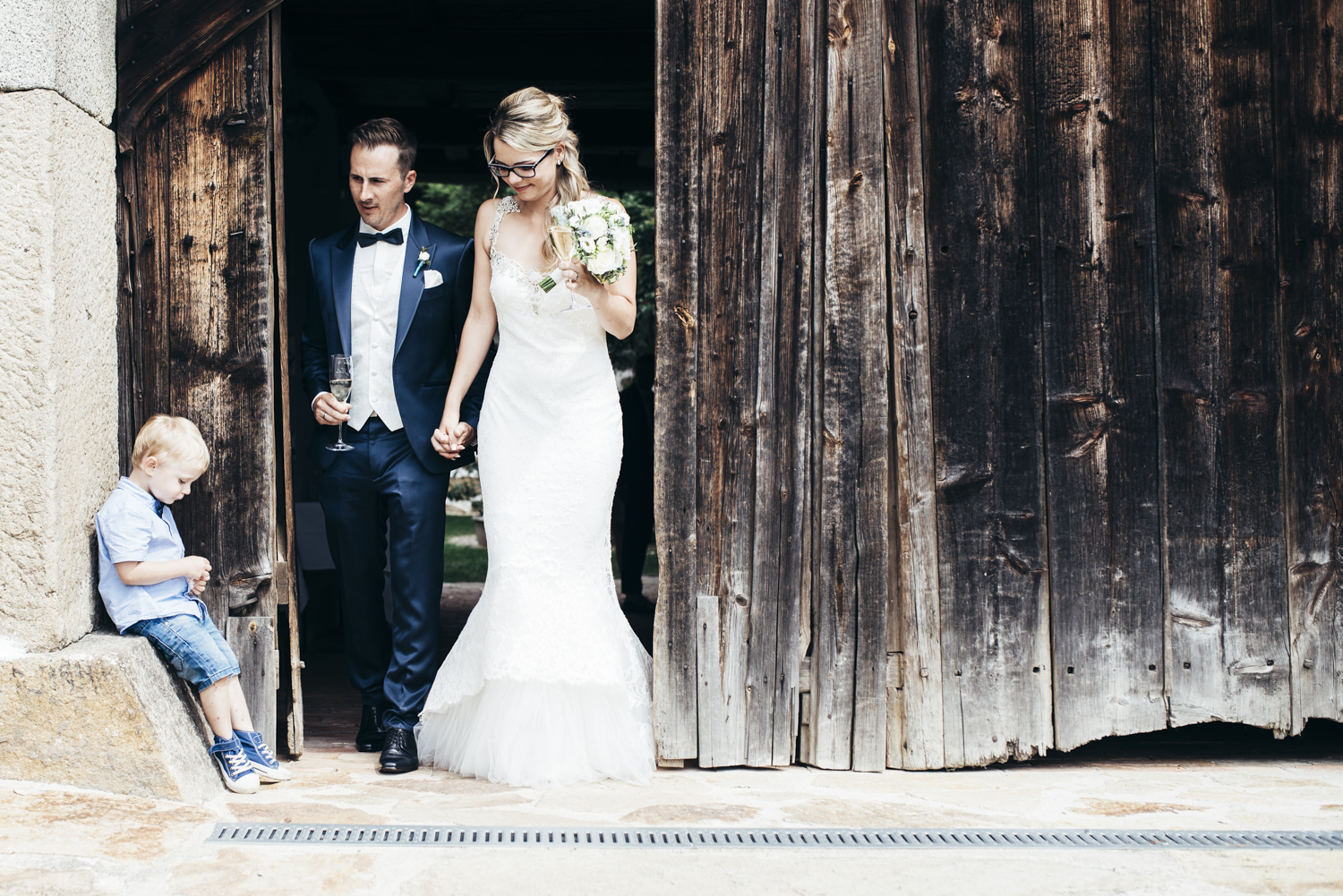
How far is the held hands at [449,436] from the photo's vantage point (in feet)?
10.9

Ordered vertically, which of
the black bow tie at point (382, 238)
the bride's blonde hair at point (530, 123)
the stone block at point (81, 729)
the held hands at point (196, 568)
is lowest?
the stone block at point (81, 729)

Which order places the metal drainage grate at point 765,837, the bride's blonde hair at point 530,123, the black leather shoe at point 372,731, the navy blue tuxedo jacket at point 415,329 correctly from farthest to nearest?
1. the black leather shoe at point 372,731
2. the navy blue tuxedo jacket at point 415,329
3. the bride's blonde hair at point 530,123
4. the metal drainage grate at point 765,837

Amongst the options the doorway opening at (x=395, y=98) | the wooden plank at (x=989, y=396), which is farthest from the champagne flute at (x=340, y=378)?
the wooden plank at (x=989, y=396)

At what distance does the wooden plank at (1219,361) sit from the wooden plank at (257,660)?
2.95 m

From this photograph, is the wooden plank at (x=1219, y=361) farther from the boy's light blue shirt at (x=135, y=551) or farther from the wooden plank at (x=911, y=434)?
the boy's light blue shirt at (x=135, y=551)

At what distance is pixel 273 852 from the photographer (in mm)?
2482

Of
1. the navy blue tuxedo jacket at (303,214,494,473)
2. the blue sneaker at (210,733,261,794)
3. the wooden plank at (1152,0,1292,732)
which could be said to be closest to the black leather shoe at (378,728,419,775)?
the blue sneaker at (210,733,261,794)

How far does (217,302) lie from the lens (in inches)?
129

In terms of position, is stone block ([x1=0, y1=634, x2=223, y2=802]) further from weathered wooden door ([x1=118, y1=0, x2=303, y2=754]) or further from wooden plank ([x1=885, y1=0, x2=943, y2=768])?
wooden plank ([x1=885, y1=0, x2=943, y2=768])

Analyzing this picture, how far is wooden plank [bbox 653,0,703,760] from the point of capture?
333cm

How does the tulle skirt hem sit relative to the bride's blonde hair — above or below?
below

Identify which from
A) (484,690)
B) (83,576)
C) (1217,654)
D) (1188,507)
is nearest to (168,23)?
(83,576)

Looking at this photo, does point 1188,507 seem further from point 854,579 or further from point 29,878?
point 29,878

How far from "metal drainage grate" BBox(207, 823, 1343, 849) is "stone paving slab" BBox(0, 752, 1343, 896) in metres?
0.05
